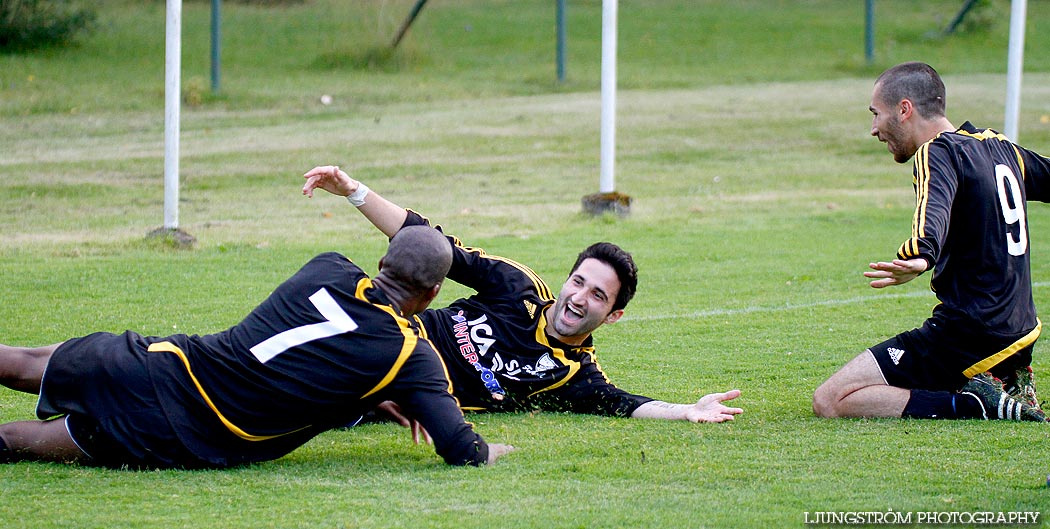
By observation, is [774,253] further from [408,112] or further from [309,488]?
[408,112]

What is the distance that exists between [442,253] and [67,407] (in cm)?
165

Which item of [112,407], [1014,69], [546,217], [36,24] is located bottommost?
[112,407]

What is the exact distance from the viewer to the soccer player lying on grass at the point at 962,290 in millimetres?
5820

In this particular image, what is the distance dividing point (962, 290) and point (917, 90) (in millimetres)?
1003

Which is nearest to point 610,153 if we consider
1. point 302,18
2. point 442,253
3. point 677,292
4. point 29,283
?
point 677,292

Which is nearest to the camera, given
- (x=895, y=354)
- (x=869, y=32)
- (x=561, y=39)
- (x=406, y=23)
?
(x=895, y=354)

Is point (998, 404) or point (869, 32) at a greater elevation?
point (869, 32)

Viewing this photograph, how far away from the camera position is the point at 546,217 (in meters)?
13.7

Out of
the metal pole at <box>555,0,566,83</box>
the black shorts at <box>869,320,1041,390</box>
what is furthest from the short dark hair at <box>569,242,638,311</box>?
the metal pole at <box>555,0,566,83</box>

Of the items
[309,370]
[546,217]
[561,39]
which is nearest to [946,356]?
[309,370]

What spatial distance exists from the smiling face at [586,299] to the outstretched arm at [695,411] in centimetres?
48

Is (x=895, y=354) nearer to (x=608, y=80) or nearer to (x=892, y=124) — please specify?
(x=892, y=124)

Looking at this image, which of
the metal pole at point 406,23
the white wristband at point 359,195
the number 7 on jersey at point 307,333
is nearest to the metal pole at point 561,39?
the metal pole at point 406,23

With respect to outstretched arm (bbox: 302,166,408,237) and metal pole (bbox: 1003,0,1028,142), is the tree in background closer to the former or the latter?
metal pole (bbox: 1003,0,1028,142)
